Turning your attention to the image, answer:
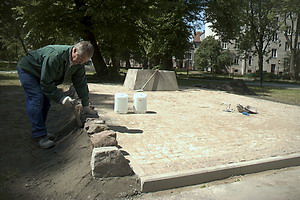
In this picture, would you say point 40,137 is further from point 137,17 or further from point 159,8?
point 159,8

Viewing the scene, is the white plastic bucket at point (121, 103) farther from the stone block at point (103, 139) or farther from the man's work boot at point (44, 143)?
the stone block at point (103, 139)

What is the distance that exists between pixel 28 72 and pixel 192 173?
2673mm

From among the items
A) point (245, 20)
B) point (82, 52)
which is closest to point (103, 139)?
point (82, 52)

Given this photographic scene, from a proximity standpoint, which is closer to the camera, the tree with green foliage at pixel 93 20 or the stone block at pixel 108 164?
the stone block at pixel 108 164

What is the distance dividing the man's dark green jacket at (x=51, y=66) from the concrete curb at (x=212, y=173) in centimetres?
180

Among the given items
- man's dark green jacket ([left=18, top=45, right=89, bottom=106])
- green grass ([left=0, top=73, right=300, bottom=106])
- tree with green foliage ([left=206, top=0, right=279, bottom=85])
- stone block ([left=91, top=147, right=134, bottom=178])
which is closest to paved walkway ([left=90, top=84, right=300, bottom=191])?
stone block ([left=91, top=147, right=134, bottom=178])

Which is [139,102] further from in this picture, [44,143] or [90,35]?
[90,35]

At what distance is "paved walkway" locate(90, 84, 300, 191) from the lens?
13.6 ft

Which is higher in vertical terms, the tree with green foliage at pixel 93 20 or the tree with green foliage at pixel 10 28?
the tree with green foliage at pixel 10 28

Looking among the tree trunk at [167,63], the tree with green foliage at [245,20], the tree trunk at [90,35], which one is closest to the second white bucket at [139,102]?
the tree trunk at [90,35]

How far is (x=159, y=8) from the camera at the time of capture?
1955 cm

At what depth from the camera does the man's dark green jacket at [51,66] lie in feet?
13.7

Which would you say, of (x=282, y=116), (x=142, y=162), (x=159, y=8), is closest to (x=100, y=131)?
(x=142, y=162)

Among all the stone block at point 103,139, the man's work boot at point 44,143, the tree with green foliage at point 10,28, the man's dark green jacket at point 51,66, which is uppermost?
the tree with green foliage at point 10,28
